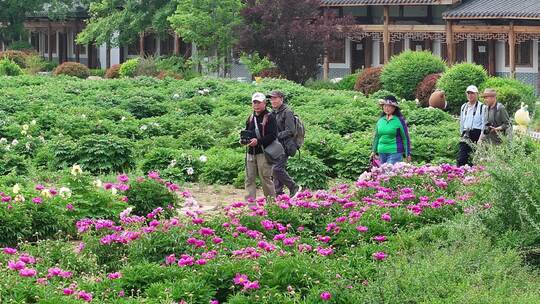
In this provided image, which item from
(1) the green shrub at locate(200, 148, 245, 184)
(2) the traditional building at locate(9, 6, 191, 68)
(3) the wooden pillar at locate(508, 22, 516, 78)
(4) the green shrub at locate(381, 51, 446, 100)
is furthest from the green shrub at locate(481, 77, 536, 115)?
(2) the traditional building at locate(9, 6, 191, 68)

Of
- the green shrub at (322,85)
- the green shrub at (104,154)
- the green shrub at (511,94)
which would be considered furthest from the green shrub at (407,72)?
the green shrub at (104,154)

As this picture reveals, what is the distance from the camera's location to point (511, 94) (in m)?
31.6

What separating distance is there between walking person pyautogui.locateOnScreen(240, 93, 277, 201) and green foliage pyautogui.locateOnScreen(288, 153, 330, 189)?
8.51 feet

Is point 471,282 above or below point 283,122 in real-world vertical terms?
below

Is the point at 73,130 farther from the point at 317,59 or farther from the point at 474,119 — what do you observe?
the point at 317,59

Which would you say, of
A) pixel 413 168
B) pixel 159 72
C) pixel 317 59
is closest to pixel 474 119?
pixel 413 168

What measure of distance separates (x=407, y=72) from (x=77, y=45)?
109ft

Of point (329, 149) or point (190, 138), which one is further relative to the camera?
point (190, 138)

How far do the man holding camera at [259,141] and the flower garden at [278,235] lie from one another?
115 centimetres

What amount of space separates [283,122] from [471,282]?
632 cm

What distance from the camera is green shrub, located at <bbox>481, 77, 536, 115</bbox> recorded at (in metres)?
31.5

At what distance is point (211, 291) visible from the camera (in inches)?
407

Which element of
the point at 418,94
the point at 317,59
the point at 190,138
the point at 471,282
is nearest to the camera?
the point at 471,282

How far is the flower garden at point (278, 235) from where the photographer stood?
33.4 feet
